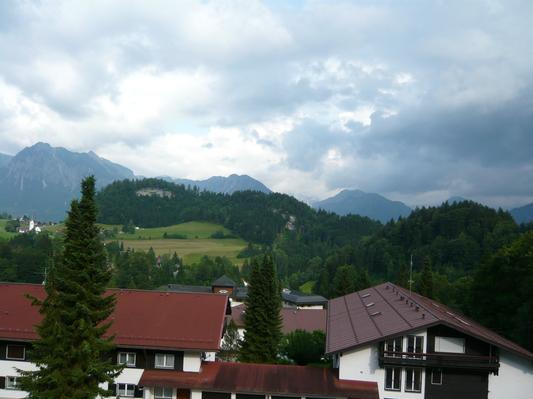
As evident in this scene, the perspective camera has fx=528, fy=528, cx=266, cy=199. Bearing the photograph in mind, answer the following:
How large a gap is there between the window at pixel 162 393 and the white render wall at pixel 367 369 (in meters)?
9.74

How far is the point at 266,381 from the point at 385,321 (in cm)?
846

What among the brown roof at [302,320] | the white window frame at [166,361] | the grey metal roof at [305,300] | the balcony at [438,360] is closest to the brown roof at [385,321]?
the balcony at [438,360]

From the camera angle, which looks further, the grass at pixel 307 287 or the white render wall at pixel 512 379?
the grass at pixel 307 287

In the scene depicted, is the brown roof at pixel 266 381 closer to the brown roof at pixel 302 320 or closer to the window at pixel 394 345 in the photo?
the window at pixel 394 345

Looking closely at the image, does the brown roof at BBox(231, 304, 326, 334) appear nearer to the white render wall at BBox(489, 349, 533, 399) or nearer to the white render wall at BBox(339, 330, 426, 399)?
the white render wall at BBox(339, 330, 426, 399)

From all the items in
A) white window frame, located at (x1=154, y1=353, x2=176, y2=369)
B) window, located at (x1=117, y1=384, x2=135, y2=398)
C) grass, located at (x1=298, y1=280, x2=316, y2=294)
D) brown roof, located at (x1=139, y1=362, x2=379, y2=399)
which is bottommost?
grass, located at (x1=298, y1=280, x2=316, y2=294)

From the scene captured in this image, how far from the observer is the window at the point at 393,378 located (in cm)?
2961

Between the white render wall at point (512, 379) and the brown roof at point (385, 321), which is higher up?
the brown roof at point (385, 321)

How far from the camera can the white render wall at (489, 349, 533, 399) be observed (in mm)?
29172

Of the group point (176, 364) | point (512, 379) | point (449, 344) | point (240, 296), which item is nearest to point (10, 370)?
point (176, 364)

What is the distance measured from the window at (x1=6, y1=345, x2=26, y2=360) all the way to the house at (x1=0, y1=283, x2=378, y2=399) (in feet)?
0.04

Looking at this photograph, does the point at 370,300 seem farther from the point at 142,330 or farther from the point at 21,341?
the point at 21,341

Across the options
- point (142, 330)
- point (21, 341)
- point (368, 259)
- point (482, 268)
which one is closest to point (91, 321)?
point (142, 330)

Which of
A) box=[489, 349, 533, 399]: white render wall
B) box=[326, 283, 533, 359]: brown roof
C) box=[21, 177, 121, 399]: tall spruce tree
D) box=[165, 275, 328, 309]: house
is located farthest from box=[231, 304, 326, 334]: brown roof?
box=[21, 177, 121, 399]: tall spruce tree
